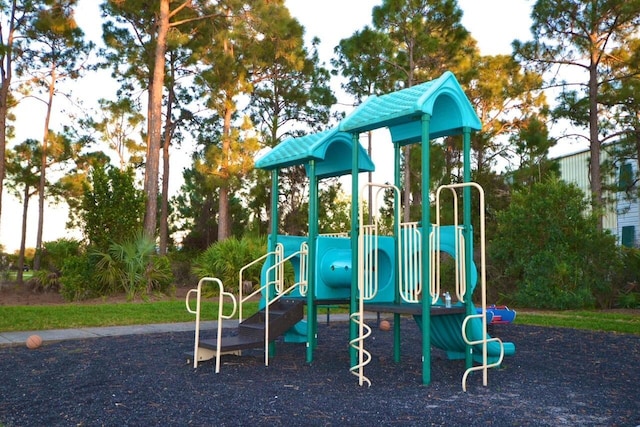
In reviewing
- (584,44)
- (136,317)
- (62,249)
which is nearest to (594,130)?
(584,44)

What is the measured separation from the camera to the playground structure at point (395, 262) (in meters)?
5.34

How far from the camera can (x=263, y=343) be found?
6.25 m

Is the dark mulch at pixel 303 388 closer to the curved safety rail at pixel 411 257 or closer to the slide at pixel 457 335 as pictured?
the slide at pixel 457 335

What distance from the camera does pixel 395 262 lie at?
6.46 meters

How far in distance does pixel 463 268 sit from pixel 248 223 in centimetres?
1976

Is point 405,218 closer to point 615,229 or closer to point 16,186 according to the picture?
point 615,229

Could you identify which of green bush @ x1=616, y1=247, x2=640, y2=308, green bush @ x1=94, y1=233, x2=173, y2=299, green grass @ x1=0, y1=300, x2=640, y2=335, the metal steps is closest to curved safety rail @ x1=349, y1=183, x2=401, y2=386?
the metal steps

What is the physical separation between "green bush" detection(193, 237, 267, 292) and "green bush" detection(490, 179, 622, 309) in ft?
22.5

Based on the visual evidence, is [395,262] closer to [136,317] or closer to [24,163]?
[136,317]

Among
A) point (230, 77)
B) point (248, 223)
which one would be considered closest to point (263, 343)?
point (230, 77)

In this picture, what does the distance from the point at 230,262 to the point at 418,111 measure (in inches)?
445

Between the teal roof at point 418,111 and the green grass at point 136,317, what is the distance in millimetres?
5044

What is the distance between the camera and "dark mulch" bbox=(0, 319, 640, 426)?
400cm

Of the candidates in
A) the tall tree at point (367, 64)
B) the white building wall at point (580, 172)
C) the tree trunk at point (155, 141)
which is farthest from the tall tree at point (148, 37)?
the white building wall at point (580, 172)
